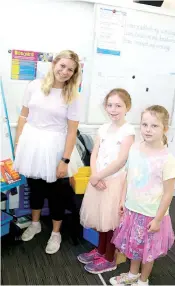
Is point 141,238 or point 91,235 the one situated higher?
point 141,238

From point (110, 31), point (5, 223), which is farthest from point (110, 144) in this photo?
point (110, 31)

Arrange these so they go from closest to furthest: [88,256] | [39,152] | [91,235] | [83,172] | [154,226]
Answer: [154,226], [39,152], [88,256], [91,235], [83,172]

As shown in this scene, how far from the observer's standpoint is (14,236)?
7.39 ft

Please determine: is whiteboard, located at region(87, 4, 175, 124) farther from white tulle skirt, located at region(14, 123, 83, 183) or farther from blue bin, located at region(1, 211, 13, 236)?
blue bin, located at region(1, 211, 13, 236)

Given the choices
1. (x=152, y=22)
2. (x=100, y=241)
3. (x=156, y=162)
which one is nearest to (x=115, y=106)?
(x=156, y=162)

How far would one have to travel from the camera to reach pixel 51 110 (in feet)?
6.57

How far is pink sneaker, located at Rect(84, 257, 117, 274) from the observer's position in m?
2.01

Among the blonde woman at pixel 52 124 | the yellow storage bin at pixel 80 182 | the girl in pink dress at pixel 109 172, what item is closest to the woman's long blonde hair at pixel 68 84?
the blonde woman at pixel 52 124

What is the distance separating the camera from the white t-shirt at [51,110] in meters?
2.01

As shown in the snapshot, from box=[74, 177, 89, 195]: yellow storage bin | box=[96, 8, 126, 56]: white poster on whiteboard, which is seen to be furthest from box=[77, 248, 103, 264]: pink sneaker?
box=[96, 8, 126, 56]: white poster on whiteboard

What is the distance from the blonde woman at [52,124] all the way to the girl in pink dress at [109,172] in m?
0.22

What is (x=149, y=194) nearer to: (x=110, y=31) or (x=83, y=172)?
(x=83, y=172)

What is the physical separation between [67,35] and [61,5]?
0.77 ft

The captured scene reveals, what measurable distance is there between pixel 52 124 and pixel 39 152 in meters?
0.20
